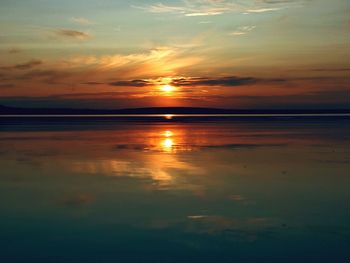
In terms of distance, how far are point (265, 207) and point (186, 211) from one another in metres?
1.50

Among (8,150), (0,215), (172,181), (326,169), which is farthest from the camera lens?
(8,150)

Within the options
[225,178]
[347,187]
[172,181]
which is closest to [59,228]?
[172,181]

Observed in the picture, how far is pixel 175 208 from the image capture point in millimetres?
10250

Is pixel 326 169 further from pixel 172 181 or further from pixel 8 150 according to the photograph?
pixel 8 150

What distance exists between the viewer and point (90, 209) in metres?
10.2

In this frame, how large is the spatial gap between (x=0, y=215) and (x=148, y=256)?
356cm

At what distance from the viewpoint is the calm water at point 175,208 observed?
7.68 m

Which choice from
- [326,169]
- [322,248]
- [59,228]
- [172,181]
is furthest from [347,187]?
[59,228]

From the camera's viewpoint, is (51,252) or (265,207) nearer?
(51,252)

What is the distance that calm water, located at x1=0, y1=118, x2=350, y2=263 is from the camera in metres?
7.68

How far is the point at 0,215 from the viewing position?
977 centimetres

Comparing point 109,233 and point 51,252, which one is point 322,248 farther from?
point 51,252

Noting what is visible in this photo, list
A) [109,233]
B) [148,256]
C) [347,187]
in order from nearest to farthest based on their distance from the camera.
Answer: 1. [148,256]
2. [109,233]
3. [347,187]

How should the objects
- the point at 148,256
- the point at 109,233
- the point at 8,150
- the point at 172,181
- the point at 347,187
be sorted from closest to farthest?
the point at 148,256
the point at 109,233
the point at 347,187
the point at 172,181
the point at 8,150
